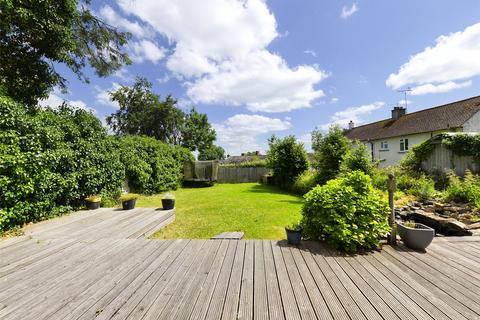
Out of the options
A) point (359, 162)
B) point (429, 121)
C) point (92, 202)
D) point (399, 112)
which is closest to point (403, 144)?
point (429, 121)

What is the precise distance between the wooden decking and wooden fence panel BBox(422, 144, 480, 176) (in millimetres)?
7254

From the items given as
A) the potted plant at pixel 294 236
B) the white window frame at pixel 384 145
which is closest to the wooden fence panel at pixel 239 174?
the white window frame at pixel 384 145

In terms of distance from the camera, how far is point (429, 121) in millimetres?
17469

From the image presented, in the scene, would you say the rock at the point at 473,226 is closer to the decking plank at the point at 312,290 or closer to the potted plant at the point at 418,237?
the potted plant at the point at 418,237

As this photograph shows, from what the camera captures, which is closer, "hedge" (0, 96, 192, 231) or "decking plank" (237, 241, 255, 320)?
"decking plank" (237, 241, 255, 320)

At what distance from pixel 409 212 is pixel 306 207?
3.92 meters

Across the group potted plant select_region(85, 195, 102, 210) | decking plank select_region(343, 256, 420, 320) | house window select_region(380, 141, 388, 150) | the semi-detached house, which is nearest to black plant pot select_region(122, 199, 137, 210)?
potted plant select_region(85, 195, 102, 210)

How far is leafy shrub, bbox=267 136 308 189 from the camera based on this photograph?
1417cm

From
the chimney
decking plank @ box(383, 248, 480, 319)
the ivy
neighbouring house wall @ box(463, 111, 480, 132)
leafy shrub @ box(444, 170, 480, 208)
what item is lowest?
decking plank @ box(383, 248, 480, 319)

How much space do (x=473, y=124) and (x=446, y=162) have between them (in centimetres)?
910

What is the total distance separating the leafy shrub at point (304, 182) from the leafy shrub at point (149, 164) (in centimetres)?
780

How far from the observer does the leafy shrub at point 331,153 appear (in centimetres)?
1086

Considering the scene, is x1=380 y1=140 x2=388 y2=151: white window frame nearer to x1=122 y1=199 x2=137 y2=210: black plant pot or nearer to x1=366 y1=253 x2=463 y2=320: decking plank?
x1=366 y1=253 x2=463 y2=320: decking plank

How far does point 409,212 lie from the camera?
230 inches
